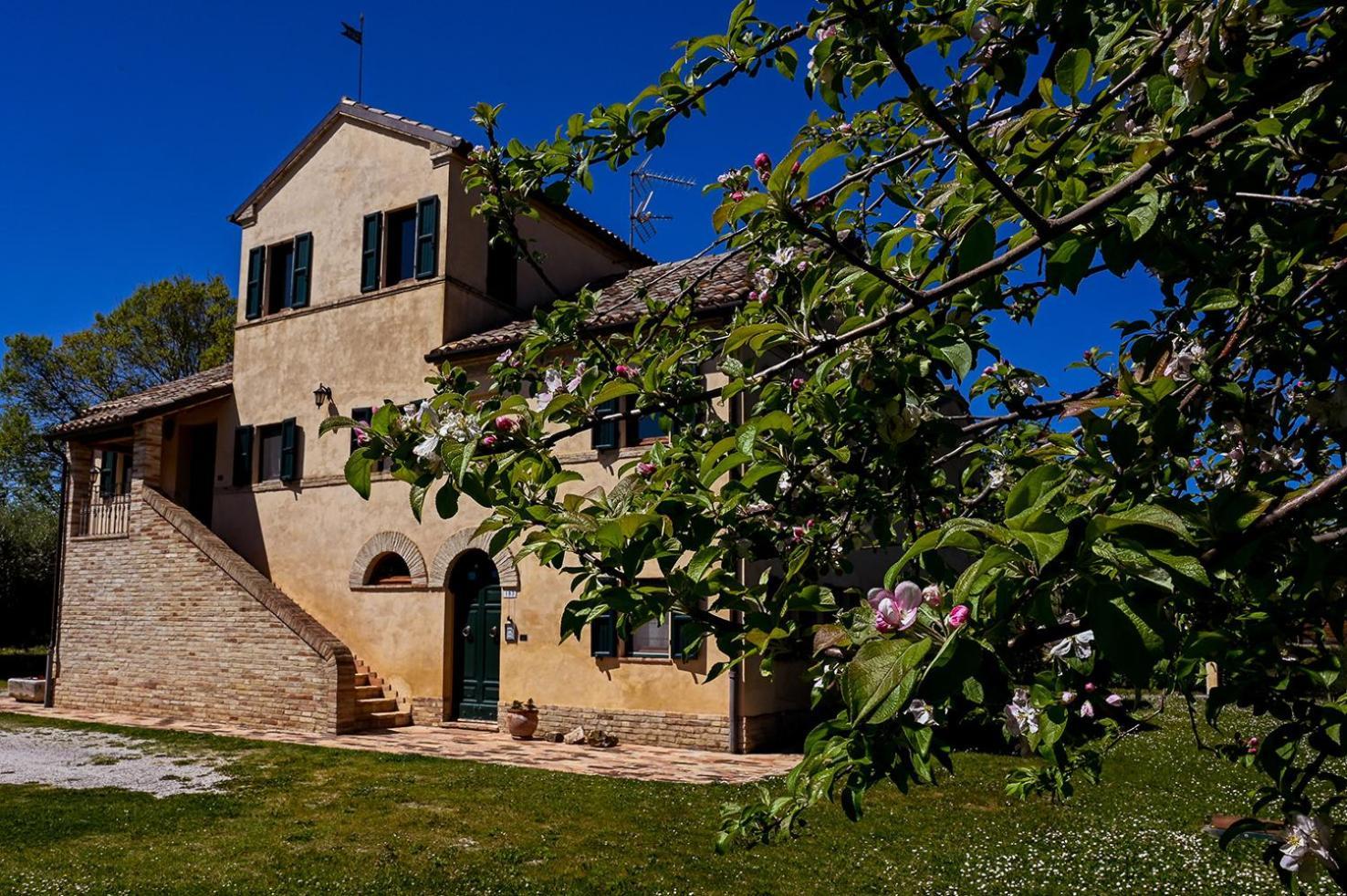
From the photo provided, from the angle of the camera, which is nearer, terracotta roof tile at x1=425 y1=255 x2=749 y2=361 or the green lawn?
the green lawn

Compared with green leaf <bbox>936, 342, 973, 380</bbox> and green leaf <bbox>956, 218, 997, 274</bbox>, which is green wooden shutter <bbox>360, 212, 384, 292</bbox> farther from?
green leaf <bbox>956, 218, 997, 274</bbox>

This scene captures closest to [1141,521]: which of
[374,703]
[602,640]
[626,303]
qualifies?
[602,640]

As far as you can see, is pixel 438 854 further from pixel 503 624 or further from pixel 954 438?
pixel 503 624

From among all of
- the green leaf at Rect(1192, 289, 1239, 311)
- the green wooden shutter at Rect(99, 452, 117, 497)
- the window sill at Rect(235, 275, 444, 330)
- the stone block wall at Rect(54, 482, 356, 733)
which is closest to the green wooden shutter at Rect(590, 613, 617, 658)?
the stone block wall at Rect(54, 482, 356, 733)

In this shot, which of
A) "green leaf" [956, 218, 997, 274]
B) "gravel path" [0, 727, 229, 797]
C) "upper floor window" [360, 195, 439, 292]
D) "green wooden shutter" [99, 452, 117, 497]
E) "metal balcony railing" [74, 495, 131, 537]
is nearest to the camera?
"green leaf" [956, 218, 997, 274]

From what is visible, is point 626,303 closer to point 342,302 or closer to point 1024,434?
point 342,302

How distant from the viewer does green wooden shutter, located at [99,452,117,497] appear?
19.7 metres

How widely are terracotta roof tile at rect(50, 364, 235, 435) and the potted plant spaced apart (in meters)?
9.07

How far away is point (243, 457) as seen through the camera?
18.3 meters

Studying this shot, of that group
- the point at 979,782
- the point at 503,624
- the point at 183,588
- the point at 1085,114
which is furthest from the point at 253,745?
the point at 1085,114

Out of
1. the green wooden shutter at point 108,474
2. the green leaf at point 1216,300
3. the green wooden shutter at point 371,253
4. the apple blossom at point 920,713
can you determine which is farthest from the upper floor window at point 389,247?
the apple blossom at point 920,713

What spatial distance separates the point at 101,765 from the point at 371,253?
30.6ft

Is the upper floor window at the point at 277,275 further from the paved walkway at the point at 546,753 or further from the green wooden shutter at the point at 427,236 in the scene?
the paved walkway at the point at 546,753

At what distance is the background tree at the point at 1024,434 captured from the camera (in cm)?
153
